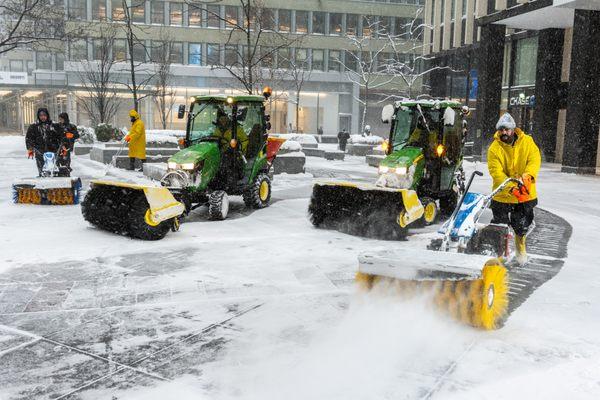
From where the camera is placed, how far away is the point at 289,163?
18.7 metres

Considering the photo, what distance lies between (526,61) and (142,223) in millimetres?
25747

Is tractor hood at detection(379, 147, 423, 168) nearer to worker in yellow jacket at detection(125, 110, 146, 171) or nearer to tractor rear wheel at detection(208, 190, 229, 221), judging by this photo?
tractor rear wheel at detection(208, 190, 229, 221)

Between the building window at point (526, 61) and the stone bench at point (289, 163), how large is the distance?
1556cm

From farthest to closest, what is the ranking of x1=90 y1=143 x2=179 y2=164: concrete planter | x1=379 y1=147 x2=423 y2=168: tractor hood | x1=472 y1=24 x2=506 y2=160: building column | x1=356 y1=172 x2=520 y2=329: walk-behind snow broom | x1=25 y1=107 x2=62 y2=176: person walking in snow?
x1=472 y1=24 x2=506 y2=160: building column < x1=90 y1=143 x2=179 y2=164: concrete planter < x1=25 y1=107 x2=62 y2=176: person walking in snow < x1=379 y1=147 x2=423 y2=168: tractor hood < x1=356 y1=172 x2=520 y2=329: walk-behind snow broom

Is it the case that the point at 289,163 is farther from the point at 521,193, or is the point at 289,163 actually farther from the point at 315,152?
the point at 521,193

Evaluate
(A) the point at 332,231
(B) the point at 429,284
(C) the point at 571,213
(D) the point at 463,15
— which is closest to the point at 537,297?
(B) the point at 429,284

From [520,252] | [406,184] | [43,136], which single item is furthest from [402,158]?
[43,136]

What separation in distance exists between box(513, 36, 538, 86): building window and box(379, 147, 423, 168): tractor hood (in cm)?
2069

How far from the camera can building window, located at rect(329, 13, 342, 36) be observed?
5761cm

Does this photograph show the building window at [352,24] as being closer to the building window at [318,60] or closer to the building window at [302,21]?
the building window at [318,60]

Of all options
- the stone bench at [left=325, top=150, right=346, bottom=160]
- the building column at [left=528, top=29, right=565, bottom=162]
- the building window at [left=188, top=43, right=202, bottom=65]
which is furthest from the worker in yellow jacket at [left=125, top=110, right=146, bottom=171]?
the building window at [left=188, top=43, right=202, bottom=65]

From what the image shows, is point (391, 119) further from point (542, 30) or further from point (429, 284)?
point (542, 30)

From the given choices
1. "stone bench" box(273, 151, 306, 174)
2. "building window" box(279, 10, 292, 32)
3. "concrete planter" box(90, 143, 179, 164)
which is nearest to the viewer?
"stone bench" box(273, 151, 306, 174)

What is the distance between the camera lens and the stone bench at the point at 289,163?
18.6 metres
